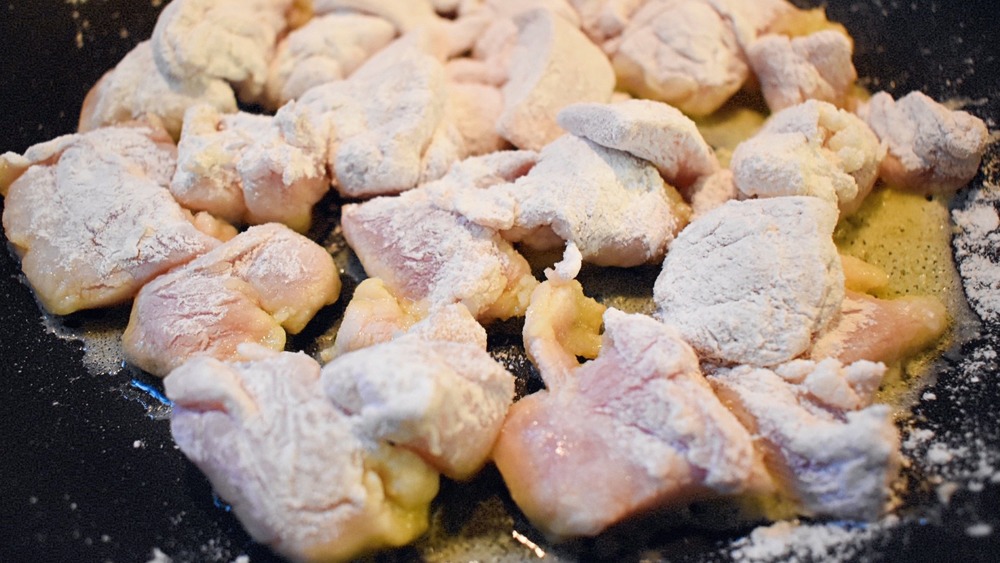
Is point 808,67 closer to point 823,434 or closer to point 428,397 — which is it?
point 823,434

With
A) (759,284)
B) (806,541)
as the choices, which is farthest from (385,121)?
(806,541)

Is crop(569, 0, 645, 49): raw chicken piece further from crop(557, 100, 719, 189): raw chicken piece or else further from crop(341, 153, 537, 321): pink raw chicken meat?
crop(341, 153, 537, 321): pink raw chicken meat

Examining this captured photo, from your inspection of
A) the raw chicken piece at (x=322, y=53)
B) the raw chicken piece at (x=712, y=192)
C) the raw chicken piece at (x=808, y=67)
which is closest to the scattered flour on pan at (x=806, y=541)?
the raw chicken piece at (x=712, y=192)

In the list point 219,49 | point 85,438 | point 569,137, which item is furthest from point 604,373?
point 219,49

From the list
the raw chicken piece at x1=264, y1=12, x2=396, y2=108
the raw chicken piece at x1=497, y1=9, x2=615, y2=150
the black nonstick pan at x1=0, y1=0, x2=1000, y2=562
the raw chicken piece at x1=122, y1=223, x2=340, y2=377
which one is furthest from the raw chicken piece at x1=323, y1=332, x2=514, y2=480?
the raw chicken piece at x1=264, y1=12, x2=396, y2=108

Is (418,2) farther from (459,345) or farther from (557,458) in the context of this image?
(557,458)
